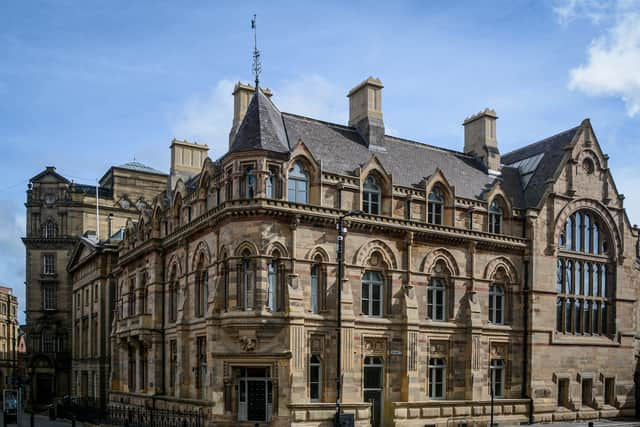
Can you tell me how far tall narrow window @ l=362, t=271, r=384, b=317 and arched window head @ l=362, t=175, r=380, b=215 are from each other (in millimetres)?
3101

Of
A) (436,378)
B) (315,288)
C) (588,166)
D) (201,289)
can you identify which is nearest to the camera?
(315,288)

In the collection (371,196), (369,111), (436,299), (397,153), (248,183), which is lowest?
(436,299)

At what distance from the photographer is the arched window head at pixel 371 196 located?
34688 millimetres

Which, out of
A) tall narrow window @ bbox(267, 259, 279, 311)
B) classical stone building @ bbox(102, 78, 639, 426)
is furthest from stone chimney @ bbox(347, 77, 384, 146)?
tall narrow window @ bbox(267, 259, 279, 311)

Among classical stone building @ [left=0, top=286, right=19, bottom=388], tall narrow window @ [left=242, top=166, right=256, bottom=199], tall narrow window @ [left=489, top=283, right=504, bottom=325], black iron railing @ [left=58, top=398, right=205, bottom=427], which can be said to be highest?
tall narrow window @ [left=242, top=166, right=256, bottom=199]

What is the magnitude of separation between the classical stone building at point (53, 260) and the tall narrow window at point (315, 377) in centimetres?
4335

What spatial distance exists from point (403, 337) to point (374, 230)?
17.7 ft

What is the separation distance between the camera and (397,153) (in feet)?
127

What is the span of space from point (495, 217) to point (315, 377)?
1424 centimetres

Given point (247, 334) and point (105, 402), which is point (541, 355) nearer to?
point (247, 334)

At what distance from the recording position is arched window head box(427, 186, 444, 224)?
36.9 metres

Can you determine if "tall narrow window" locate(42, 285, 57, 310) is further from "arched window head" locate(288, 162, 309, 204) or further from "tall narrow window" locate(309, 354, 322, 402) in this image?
"tall narrow window" locate(309, 354, 322, 402)

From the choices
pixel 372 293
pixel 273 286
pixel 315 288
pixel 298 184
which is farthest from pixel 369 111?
pixel 273 286

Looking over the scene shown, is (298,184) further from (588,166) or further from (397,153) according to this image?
(588,166)
